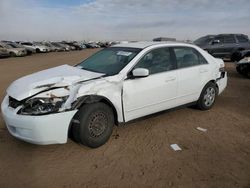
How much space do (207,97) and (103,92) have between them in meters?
2.85

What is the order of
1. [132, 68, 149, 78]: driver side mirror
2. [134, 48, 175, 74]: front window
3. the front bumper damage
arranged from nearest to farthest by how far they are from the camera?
1. the front bumper damage
2. [132, 68, 149, 78]: driver side mirror
3. [134, 48, 175, 74]: front window

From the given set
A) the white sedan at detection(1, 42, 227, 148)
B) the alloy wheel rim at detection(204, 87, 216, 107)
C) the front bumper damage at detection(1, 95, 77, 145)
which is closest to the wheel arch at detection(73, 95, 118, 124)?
the white sedan at detection(1, 42, 227, 148)

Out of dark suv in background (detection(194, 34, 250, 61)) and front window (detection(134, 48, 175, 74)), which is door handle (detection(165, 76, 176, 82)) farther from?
dark suv in background (detection(194, 34, 250, 61))

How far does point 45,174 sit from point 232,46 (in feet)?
50.4

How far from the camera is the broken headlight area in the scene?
3.59 meters

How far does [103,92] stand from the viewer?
3945 millimetres

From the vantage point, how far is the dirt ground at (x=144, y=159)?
10.5 feet

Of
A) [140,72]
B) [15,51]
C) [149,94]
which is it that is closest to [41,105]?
[140,72]

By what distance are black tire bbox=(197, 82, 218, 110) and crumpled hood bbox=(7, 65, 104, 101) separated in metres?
2.53

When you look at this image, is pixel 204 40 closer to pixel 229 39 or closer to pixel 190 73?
pixel 229 39

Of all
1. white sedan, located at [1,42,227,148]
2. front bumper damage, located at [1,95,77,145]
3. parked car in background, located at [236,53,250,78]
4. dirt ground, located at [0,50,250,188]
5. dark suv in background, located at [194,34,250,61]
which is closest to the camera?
dirt ground, located at [0,50,250,188]

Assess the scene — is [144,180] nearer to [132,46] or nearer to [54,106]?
[54,106]

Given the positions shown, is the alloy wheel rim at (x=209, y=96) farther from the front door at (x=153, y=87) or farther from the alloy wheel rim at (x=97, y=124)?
the alloy wheel rim at (x=97, y=124)

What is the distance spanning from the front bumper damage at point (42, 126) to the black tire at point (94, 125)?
0.17m
